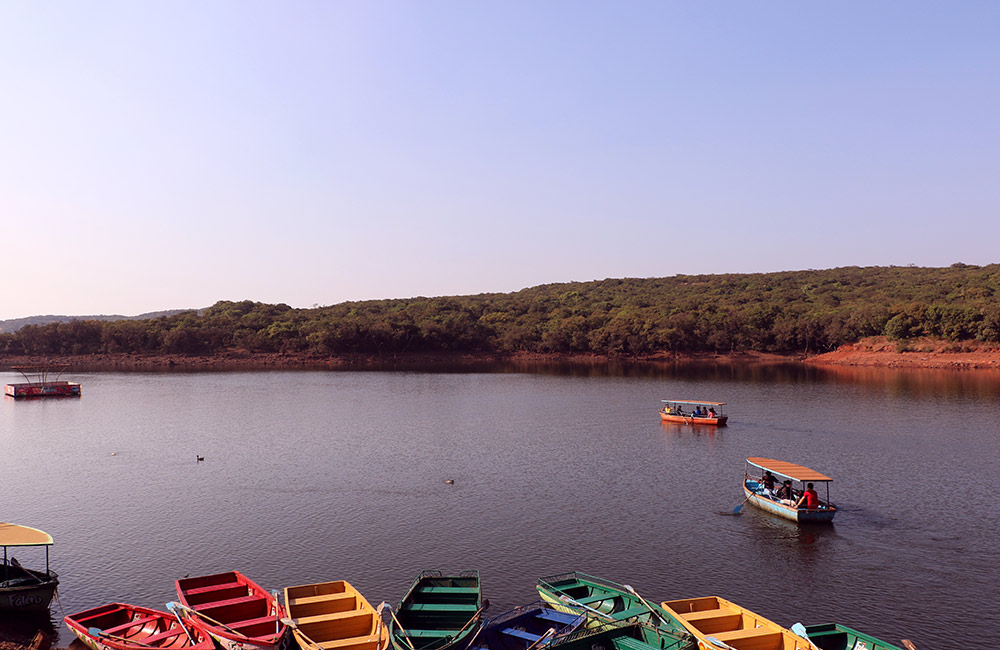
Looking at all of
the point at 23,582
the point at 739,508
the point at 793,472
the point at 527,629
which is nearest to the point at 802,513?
the point at 793,472

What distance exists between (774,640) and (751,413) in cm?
6522

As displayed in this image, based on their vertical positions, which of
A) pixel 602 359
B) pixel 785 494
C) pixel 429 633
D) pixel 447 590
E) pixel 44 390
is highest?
pixel 602 359

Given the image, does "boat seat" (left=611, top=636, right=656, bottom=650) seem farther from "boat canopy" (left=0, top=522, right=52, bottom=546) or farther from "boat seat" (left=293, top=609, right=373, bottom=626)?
"boat canopy" (left=0, top=522, right=52, bottom=546)

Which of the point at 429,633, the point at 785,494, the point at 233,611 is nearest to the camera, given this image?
the point at 429,633

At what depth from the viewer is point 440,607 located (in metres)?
27.4

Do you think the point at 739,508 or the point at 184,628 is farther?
the point at 739,508

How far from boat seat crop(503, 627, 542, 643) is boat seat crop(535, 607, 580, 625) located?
0.87 meters

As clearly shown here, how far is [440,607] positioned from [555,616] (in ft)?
14.4

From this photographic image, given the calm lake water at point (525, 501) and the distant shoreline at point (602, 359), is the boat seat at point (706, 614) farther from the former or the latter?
the distant shoreline at point (602, 359)

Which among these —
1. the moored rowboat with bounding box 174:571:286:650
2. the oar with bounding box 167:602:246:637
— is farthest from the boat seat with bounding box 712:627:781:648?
the oar with bounding box 167:602:246:637

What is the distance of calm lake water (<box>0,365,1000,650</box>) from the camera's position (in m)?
33.3

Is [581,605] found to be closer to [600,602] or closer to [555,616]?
[555,616]

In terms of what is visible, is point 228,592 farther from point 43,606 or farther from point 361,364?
point 361,364

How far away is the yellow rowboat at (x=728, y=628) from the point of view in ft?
79.6
